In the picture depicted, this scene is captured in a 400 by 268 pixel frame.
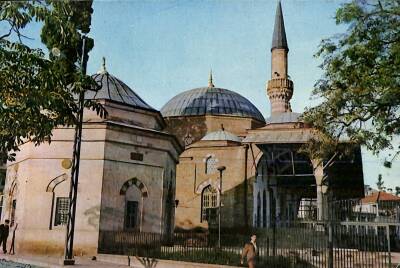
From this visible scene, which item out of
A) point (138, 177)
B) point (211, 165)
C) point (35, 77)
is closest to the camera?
point (35, 77)

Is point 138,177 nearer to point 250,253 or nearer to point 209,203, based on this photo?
point 250,253

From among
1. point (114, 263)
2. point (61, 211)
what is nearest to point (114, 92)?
point (61, 211)

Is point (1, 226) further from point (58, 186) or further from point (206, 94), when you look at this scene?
point (206, 94)

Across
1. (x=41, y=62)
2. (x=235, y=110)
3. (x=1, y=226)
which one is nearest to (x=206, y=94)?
(x=235, y=110)

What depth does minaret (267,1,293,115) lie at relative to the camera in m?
39.5

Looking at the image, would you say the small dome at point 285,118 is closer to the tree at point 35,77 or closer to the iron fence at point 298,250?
the iron fence at point 298,250

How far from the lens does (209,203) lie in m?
30.8

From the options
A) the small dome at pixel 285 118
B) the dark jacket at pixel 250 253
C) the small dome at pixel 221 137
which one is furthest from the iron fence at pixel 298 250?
the small dome at pixel 285 118

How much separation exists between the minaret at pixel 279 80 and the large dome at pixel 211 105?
208 cm

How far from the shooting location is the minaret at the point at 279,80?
129 ft

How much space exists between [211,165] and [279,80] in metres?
12.3

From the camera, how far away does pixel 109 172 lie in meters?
17.8

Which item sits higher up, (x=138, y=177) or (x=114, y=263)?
(x=138, y=177)

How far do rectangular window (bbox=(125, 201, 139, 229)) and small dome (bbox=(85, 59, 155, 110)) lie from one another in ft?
15.2
